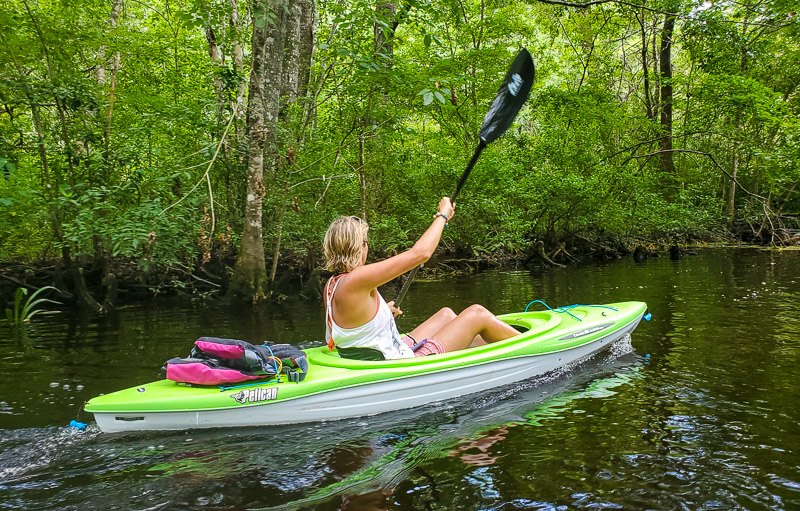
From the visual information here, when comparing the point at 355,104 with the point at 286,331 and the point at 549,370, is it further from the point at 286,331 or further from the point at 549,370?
the point at 549,370

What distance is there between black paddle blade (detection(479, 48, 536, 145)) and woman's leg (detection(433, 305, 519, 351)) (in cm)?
158

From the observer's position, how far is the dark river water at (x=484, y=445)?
2.08 metres

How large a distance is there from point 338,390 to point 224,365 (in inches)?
25.0

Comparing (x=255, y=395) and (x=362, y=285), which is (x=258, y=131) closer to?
(x=362, y=285)

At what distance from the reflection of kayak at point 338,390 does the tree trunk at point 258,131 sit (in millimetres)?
3581

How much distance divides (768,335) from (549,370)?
215 centimetres

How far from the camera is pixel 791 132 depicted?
29.7 ft

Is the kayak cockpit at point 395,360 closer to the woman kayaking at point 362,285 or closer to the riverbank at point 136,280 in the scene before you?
the woman kayaking at point 362,285

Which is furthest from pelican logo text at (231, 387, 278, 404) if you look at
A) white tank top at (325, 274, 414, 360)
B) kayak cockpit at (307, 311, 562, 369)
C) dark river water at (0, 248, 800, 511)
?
white tank top at (325, 274, 414, 360)

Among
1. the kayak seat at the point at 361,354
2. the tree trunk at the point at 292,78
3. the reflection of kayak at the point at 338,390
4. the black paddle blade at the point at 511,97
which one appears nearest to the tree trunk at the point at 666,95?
the tree trunk at the point at 292,78

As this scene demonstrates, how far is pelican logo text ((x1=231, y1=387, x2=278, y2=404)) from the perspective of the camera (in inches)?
110

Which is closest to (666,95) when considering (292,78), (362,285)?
(292,78)

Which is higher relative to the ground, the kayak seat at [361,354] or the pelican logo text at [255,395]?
the kayak seat at [361,354]

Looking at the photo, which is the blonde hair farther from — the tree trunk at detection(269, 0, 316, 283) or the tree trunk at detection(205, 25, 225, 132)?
the tree trunk at detection(205, 25, 225, 132)
